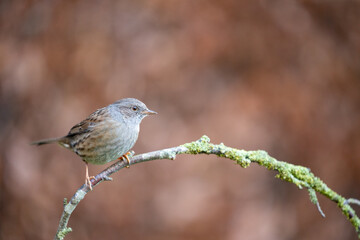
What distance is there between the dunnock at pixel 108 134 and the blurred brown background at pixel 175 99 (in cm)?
297

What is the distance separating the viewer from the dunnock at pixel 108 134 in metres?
4.50

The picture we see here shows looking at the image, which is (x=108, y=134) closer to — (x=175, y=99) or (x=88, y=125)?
(x=88, y=125)

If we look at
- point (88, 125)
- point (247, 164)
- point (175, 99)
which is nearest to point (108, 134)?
point (88, 125)

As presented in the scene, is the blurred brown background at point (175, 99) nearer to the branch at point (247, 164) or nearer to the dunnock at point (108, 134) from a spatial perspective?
the dunnock at point (108, 134)

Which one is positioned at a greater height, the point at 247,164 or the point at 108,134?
the point at 108,134

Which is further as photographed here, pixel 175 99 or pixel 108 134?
pixel 175 99

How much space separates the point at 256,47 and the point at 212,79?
3.64ft

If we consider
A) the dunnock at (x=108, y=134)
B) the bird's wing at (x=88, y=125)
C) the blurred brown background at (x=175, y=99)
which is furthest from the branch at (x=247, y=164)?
the blurred brown background at (x=175, y=99)

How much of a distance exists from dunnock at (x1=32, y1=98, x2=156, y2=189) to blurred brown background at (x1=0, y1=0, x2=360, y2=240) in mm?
2966

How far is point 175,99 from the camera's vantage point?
26.7 feet

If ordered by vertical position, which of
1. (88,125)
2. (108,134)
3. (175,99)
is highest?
(175,99)

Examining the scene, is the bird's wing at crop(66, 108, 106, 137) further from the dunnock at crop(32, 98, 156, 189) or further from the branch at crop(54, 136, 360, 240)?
the branch at crop(54, 136, 360, 240)

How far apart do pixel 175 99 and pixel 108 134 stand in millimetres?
3657

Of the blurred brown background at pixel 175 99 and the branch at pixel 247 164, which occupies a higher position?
the blurred brown background at pixel 175 99
